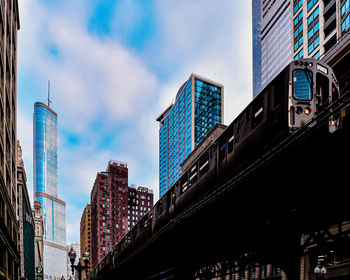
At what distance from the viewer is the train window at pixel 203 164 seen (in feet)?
63.6

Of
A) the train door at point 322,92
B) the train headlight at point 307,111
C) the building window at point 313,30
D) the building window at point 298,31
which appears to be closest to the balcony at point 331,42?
the building window at point 313,30

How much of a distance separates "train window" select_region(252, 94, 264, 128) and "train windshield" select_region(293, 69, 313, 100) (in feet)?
5.23

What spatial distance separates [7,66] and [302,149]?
3644cm

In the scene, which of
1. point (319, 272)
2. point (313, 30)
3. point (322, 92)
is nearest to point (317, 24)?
point (313, 30)

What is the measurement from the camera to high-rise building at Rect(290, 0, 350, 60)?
207 feet

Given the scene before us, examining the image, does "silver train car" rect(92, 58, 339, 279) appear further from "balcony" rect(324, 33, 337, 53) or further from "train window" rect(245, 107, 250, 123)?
"balcony" rect(324, 33, 337, 53)

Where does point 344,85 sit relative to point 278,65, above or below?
below

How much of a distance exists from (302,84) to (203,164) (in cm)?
773

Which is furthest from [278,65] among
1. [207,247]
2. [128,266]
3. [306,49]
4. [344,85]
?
[207,247]

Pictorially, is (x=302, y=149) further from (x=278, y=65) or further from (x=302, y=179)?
(x=278, y=65)

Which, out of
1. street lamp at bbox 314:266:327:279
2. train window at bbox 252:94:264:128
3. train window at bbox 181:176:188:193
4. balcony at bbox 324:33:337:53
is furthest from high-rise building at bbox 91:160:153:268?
train window at bbox 252:94:264:128

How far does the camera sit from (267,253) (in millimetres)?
15750

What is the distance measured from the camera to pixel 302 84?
13.5 metres

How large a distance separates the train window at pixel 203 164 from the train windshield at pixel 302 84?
279 inches
